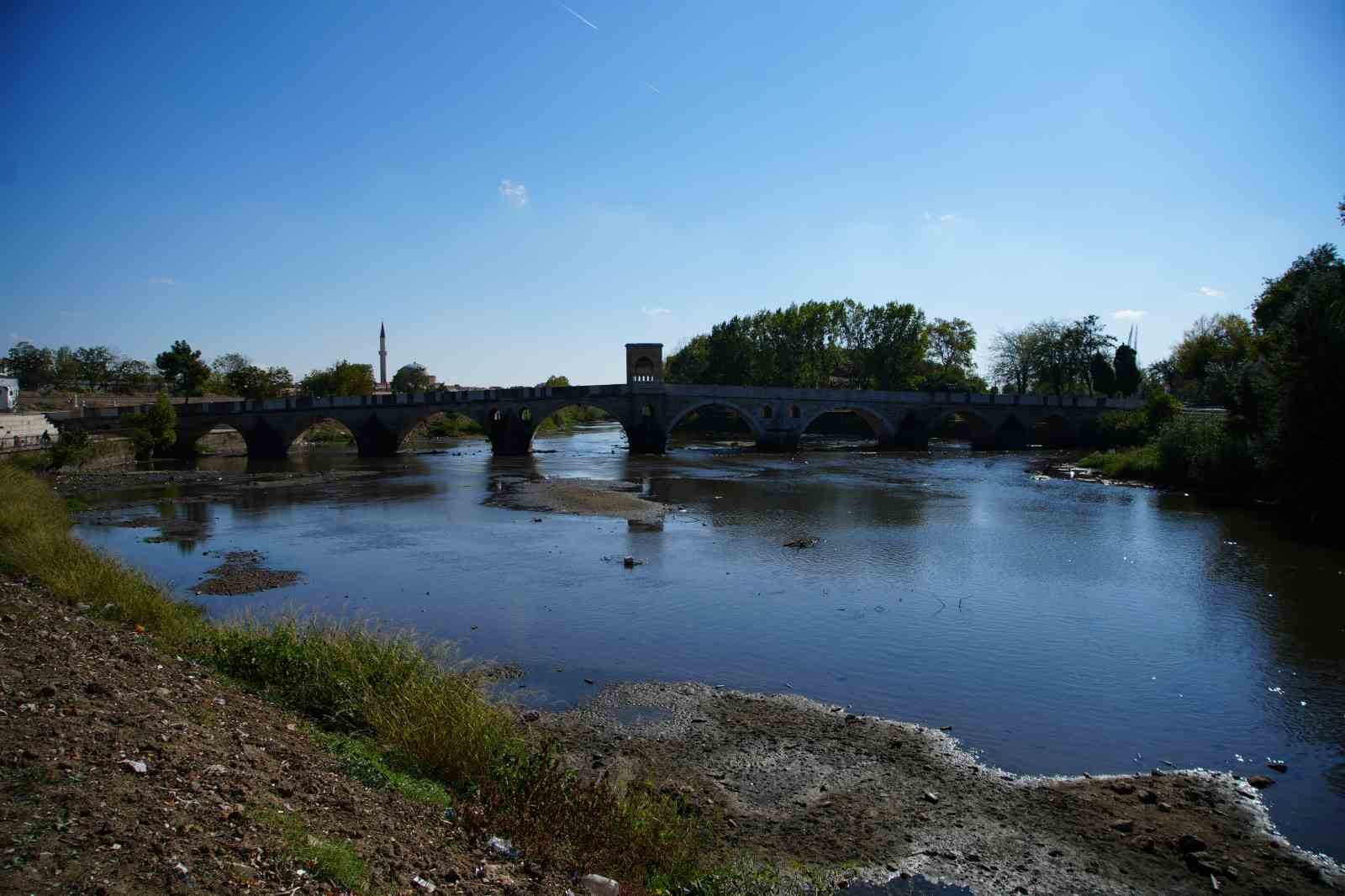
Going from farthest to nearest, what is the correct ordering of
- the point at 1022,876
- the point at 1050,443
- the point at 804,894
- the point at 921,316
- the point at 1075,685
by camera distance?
the point at 921,316 → the point at 1050,443 → the point at 1075,685 → the point at 1022,876 → the point at 804,894

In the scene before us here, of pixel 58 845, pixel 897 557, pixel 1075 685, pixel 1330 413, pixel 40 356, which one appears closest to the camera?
pixel 58 845

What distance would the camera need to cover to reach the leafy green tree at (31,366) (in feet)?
311

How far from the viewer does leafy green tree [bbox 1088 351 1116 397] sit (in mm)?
79188

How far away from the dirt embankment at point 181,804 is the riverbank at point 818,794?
87cm

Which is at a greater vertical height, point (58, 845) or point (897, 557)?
point (58, 845)

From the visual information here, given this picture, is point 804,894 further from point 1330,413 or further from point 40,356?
point 40,356

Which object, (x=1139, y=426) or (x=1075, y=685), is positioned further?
(x=1139, y=426)

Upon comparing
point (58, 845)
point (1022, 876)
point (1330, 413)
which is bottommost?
point (1022, 876)

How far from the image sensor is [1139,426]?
55.2 m

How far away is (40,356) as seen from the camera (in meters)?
97.9

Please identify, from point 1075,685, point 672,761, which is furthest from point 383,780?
point 1075,685

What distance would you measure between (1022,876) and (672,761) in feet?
12.6

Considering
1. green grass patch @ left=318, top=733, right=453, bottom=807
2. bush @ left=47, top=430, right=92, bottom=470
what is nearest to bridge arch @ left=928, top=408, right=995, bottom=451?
bush @ left=47, top=430, right=92, bottom=470

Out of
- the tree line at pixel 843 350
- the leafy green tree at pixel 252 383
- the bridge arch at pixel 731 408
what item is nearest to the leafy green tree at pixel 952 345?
the tree line at pixel 843 350
